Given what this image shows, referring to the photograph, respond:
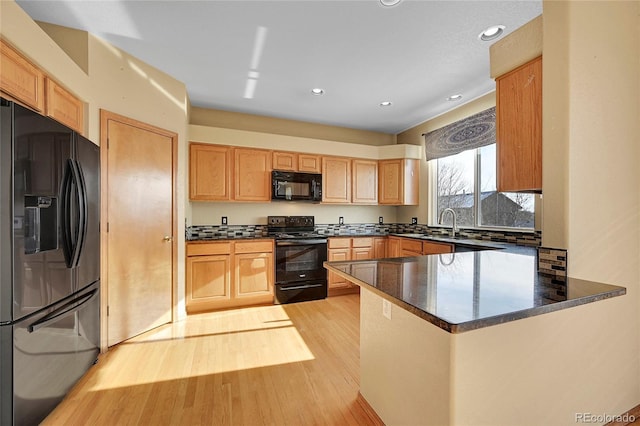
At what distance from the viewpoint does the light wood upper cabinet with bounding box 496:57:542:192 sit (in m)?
1.45

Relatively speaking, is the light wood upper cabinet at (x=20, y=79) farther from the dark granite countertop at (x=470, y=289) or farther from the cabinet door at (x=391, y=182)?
the cabinet door at (x=391, y=182)

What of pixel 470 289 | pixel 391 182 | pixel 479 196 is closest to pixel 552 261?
pixel 470 289

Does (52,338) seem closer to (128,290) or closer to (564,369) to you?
(128,290)

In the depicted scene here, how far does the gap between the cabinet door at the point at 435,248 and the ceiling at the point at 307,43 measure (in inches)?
71.8

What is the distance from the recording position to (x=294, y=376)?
1.95 m

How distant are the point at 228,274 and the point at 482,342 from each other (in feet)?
9.44

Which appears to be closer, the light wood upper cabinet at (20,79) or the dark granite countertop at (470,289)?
the dark granite countertop at (470,289)

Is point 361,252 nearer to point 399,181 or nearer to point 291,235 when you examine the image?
point 291,235

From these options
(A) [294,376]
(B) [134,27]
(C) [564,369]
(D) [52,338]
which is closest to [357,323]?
(A) [294,376]

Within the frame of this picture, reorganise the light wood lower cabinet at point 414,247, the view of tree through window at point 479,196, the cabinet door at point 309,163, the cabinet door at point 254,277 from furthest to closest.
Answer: the cabinet door at point 309,163 → the cabinet door at point 254,277 → the light wood lower cabinet at point 414,247 → the view of tree through window at point 479,196

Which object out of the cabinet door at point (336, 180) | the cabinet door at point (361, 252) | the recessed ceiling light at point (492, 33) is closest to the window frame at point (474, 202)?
the cabinet door at point (361, 252)

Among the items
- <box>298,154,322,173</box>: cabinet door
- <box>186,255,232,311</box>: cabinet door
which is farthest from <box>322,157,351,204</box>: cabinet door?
<box>186,255,232,311</box>: cabinet door

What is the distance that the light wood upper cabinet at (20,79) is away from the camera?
148cm

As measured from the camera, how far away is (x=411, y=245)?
12.1ft
